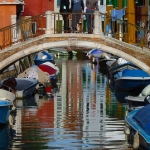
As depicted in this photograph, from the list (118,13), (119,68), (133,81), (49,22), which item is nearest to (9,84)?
(49,22)

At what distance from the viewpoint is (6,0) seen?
30.0 metres

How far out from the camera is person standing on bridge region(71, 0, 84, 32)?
22.4m

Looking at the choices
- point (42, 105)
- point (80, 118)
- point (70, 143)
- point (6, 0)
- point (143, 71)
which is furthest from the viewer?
point (6, 0)

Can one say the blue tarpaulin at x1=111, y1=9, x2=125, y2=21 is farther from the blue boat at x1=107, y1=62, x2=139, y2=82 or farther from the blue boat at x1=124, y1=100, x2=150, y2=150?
the blue boat at x1=124, y1=100, x2=150, y2=150

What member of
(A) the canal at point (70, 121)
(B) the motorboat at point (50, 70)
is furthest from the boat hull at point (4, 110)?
(B) the motorboat at point (50, 70)

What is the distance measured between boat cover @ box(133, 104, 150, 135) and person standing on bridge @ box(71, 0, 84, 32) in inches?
286

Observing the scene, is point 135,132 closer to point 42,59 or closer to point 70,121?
point 70,121

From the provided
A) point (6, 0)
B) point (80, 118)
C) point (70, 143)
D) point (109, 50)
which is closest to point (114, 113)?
point (80, 118)

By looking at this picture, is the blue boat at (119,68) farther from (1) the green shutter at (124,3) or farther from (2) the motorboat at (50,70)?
(1) the green shutter at (124,3)

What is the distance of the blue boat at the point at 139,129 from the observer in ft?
45.5

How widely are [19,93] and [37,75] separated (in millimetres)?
2703

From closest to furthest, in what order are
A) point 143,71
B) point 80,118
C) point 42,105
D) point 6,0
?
point 80,118, point 42,105, point 143,71, point 6,0

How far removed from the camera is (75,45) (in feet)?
74.4

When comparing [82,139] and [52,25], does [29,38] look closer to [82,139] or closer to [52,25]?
[52,25]
